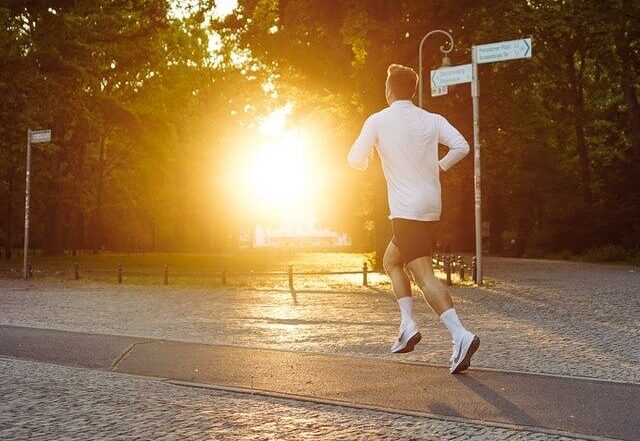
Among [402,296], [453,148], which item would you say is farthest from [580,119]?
[453,148]

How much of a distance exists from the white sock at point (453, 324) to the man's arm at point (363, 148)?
123 centimetres

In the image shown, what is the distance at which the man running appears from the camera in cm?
677

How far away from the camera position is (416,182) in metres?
6.81

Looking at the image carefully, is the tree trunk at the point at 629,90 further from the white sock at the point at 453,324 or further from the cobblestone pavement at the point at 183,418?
the cobblestone pavement at the point at 183,418

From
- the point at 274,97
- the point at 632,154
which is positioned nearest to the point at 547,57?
the point at 632,154

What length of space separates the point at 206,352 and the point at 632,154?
3343cm

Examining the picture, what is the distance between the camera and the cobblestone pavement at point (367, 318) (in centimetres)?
858

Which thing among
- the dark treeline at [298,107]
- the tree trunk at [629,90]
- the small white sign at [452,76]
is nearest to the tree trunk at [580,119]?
the dark treeline at [298,107]

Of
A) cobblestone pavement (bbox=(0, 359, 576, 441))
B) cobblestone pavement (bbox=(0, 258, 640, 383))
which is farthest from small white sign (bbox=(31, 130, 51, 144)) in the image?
cobblestone pavement (bbox=(0, 359, 576, 441))

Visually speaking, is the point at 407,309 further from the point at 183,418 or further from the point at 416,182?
the point at 183,418

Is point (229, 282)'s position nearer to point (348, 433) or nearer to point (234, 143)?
point (348, 433)

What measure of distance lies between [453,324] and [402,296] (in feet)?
1.83

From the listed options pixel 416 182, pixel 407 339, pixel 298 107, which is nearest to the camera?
pixel 416 182

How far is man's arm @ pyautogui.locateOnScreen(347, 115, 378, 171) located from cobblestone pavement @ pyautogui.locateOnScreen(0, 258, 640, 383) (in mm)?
2054
